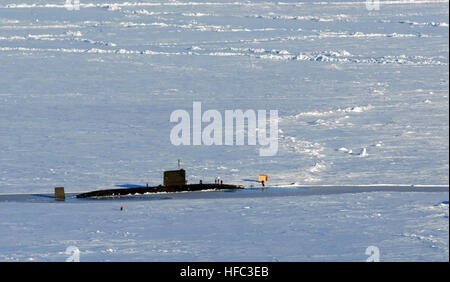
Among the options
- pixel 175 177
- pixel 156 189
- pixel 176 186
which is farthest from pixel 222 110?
pixel 156 189

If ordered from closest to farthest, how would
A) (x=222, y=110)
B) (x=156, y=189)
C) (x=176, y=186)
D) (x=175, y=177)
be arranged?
(x=156, y=189) → (x=176, y=186) → (x=175, y=177) → (x=222, y=110)

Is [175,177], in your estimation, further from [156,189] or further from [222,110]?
[222,110]

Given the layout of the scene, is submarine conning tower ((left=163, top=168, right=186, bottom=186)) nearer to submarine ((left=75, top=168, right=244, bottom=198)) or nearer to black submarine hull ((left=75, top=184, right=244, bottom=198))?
submarine ((left=75, top=168, right=244, bottom=198))

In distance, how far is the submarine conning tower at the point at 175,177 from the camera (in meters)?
24.7

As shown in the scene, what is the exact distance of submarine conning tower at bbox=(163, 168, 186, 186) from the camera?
971 inches

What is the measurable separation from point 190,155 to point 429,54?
987 inches

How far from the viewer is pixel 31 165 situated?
87.6 ft

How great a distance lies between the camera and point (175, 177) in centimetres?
2491

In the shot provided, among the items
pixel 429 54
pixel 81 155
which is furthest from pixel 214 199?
pixel 429 54

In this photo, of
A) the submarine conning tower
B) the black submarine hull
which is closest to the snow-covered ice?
the submarine conning tower

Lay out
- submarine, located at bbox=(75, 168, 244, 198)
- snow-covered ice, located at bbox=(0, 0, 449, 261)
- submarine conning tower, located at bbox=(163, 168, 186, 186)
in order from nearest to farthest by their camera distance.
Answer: snow-covered ice, located at bbox=(0, 0, 449, 261) < submarine, located at bbox=(75, 168, 244, 198) < submarine conning tower, located at bbox=(163, 168, 186, 186)
